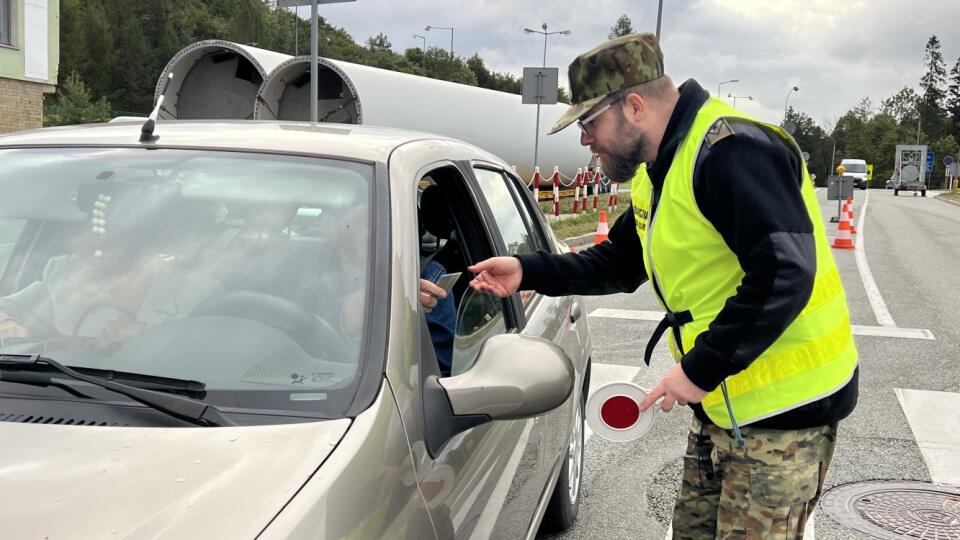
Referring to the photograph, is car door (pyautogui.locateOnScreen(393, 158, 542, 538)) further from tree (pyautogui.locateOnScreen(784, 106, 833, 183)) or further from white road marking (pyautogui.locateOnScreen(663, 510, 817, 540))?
tree (pyautogui.locateOnScreen(784, 106, 833, 183))

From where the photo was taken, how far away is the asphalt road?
4113 millimetres

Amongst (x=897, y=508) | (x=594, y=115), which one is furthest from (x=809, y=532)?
(x=594, y=115)

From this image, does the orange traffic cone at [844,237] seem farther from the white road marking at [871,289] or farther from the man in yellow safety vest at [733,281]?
the man in yellow safety vest at [733,281]

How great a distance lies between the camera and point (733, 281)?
86.0 inches

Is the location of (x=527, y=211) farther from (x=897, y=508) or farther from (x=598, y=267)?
(x=897, y=508)

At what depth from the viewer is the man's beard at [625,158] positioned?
7.52 feet

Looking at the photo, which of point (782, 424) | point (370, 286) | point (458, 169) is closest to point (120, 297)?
point (370, 286)

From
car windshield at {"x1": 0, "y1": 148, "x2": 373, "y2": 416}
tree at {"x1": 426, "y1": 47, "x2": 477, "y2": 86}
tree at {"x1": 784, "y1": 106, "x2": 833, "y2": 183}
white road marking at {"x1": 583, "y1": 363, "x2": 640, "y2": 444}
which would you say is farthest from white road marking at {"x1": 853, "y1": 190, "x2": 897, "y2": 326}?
tree at {"x1": 784, "y1": 106, "x2": 833, "y2": 183}

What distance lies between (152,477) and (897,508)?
3.67 metres

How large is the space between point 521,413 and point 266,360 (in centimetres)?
57

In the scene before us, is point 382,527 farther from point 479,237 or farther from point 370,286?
point 479,237

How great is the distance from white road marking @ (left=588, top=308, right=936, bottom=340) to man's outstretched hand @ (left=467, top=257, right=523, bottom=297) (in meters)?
6.19

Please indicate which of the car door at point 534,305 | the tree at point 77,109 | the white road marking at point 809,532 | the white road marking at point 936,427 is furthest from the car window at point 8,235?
the tree at point 77,109

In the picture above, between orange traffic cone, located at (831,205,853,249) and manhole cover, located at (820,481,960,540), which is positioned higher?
orange traffic cone, located at (831,205,853,249)
